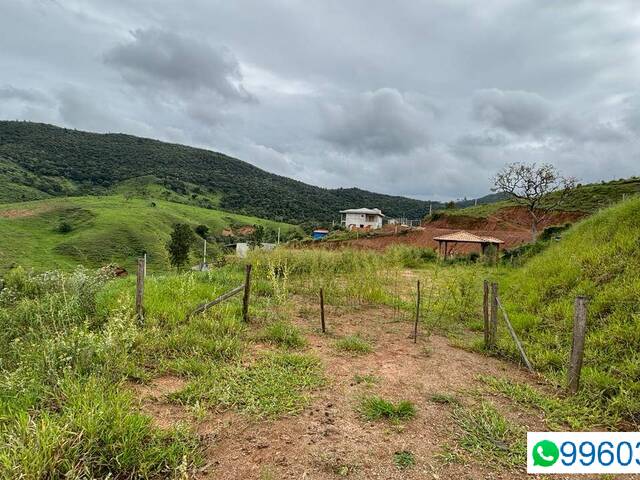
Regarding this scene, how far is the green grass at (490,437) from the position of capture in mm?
2955

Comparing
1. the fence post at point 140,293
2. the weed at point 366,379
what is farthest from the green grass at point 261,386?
the fence post at point 140,293

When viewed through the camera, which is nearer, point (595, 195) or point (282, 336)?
point (282, 336)

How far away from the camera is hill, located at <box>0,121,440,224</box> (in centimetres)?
7275

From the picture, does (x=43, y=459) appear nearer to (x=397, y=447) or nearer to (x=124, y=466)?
(x=124, y=466)

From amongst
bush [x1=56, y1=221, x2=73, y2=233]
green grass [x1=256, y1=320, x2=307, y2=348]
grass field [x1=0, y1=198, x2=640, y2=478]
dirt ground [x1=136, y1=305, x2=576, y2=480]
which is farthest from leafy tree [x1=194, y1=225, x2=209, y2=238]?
dirt ground [x1=136, y1=305, x2=576, y2=480]

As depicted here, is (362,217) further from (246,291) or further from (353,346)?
(353,346)

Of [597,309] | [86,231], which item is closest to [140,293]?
[597,309]

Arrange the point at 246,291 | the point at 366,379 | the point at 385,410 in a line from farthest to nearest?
the point at 246,291 < the point at 366,379 < the point at 385,410

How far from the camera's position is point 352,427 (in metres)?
3.30

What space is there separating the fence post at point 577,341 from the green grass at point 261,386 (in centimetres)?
281

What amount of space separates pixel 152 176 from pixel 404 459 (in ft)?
292

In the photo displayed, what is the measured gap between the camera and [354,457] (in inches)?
113

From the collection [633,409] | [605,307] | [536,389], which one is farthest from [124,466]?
[605,307]

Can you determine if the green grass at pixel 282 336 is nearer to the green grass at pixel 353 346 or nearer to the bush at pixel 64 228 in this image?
the green grass at pixel 353 346
